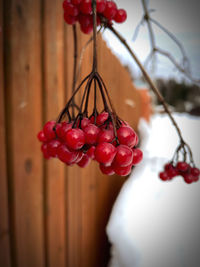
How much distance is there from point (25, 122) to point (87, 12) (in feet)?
1.70

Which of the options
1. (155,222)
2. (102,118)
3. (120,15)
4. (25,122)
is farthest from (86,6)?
(155,222)

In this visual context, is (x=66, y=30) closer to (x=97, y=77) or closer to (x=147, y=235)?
(x=97, y=77)

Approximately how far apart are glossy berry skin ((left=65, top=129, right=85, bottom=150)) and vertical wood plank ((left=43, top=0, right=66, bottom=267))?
2.05ft

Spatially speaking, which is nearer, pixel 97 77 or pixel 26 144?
pixel 97 77

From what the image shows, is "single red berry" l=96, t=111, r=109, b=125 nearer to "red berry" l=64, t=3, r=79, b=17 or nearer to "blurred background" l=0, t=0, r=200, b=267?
"red berry" l=64, t=3, r=79, b=17

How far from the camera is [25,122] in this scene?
0.75m

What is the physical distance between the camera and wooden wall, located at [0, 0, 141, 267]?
67cm

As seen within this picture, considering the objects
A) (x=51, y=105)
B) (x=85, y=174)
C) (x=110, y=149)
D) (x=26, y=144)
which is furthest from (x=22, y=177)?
(x=110, y=149)

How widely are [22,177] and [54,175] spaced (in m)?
0.19

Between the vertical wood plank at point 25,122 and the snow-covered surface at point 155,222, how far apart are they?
0.61 meters

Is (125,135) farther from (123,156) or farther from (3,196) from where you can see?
(3,196)

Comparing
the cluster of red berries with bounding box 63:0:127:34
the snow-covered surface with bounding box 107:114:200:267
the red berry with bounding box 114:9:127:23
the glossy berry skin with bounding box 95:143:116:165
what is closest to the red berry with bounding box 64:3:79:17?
the cluster of red berries with bounding box 63:0:127:34

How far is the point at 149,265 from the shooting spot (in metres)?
1.12

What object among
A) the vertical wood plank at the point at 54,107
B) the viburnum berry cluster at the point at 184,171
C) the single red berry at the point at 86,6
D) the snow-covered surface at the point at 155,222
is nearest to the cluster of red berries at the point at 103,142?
the single red berry at the point at 86,6
